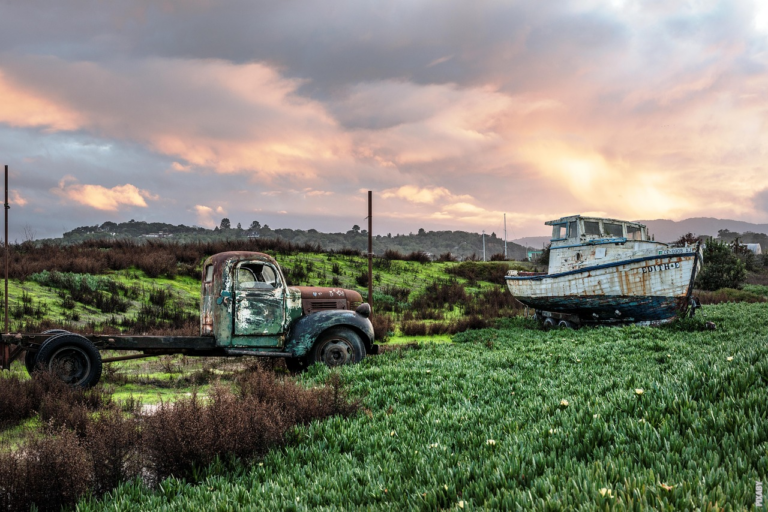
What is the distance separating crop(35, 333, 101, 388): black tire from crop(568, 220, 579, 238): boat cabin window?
53.1ft

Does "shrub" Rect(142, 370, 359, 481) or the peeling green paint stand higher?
the peeling green paint

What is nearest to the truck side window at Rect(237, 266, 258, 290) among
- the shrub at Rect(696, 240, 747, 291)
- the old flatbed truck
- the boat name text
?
the old flatbed truck

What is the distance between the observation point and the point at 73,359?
758 cm

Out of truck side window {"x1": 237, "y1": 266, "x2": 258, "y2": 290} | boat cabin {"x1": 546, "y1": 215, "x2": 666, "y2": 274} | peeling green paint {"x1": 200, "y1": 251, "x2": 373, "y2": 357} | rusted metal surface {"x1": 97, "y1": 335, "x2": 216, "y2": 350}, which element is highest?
boat cabin {"x1": 546, "y1": 215, "x2": 666, "y2": 274}

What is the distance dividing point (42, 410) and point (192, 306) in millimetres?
11805

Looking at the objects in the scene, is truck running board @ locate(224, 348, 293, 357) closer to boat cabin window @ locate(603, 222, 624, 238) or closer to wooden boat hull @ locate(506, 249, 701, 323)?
wooden boat hull @ locate(506, 249, 701, 323)

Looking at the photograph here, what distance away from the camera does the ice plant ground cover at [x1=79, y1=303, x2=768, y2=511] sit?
121 inches

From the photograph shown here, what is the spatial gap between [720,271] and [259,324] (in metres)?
38.7

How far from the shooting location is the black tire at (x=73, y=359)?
7.33 m

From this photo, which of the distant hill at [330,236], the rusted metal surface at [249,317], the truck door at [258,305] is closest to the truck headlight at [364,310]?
the rusted metal surface at [249,317]

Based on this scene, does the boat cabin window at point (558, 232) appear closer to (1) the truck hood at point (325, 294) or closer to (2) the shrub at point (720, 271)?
(1) the truck hood at point (325, 294)

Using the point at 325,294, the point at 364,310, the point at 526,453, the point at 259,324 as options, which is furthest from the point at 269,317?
the point at 526,453

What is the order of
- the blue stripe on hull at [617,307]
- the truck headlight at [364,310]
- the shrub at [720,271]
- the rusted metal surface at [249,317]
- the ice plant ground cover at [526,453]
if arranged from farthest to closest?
the shrub at [720,271] < the blue stripe on hull at [617,307] < the truck headlight at [364,310] < the rusted metal surface at [249,317] < the ice plant ground cover at [526,453]

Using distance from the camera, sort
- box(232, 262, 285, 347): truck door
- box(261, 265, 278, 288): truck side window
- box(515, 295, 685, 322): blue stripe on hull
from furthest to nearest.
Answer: box(515, 295, 685, 322): blue stripe on hull
box(261, 265, 278, 288): truck side window
box(232, 262, 285, 347): truck door
